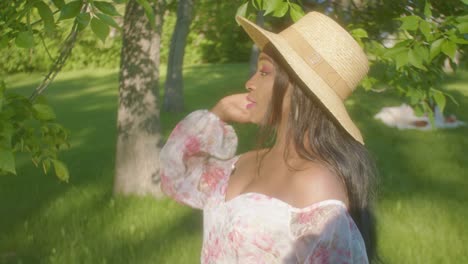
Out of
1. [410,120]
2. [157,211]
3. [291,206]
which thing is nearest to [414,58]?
[291,206]

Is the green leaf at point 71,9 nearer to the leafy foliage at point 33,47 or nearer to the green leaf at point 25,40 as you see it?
the leafy foliage at point 33,47

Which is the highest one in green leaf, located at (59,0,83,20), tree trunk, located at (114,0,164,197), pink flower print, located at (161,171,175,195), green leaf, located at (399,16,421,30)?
green leaf, located at (59,0,83,20)

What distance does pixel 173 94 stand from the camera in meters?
14.1

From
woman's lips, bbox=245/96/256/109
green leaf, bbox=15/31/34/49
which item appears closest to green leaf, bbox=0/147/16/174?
green leaf, bbox=15/31/34/49

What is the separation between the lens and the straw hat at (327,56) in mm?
2229

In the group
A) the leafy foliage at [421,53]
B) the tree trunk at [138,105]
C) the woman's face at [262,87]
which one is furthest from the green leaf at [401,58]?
the tree trunk at [138,105]

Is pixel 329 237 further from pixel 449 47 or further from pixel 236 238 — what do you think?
pixel 449 47

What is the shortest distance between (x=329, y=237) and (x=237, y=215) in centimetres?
38

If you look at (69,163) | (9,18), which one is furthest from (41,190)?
(9,18)

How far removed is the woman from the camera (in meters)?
2.04

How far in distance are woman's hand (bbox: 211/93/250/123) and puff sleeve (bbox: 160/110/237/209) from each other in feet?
0.25

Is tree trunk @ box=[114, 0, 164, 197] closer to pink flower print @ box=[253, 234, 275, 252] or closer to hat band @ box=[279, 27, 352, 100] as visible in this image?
hat band @ box=[279, 27, 352, 100]

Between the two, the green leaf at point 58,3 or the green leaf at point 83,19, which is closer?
the green leaf at point 83,19

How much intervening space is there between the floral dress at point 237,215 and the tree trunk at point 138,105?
410 cm
